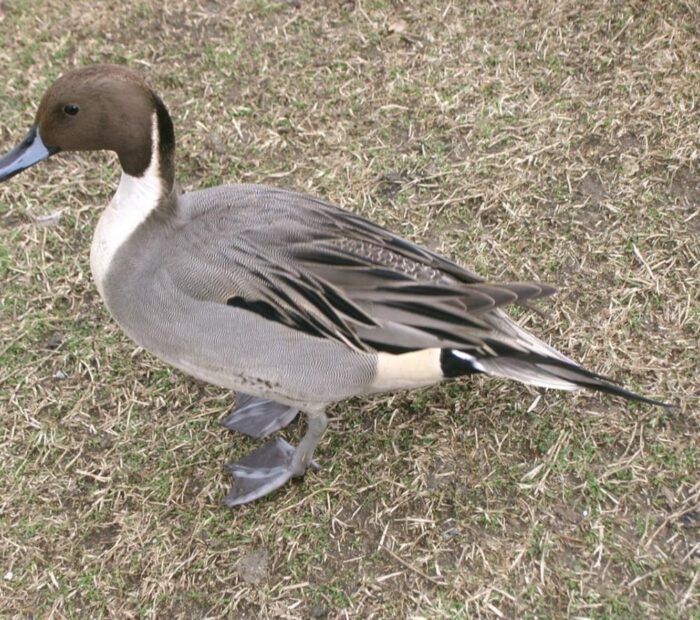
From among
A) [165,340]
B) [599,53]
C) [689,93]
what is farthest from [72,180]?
[689,93]

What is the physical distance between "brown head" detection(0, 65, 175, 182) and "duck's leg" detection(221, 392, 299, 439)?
0.72 metres

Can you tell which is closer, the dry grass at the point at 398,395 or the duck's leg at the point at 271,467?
the dry grass at the point at 398,395

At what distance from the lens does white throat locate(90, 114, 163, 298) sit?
1.85 meters

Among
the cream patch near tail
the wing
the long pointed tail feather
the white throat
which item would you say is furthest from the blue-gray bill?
the long pointed tail feather

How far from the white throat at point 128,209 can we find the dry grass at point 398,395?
51cm

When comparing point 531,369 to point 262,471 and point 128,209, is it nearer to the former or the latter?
point 262,471

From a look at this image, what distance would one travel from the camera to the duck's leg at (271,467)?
201cm

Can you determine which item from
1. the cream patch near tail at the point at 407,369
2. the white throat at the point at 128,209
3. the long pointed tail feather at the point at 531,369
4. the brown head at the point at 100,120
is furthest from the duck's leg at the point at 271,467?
the brown head at the point at 100,120

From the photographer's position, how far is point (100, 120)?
1.77 m

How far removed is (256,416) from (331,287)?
57 centimetres

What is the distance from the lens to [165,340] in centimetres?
183

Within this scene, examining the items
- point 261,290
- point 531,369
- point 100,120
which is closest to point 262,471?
point 261,290

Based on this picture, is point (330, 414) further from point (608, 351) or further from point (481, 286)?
point (608, 351)

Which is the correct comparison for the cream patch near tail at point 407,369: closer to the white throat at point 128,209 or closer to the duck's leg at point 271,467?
the duck's leg at point 271,467
